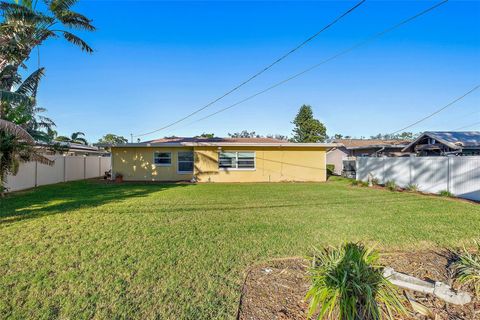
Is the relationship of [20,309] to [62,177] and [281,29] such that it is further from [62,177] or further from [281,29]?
[62,177]

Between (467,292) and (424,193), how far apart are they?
11.6m

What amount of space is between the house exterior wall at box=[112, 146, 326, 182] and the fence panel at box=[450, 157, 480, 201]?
8.58m

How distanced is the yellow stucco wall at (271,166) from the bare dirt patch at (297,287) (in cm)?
1453

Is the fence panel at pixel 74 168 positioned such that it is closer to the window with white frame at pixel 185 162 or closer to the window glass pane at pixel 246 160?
the window with white frame at pixel 185 162

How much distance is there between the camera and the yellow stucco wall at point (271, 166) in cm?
1872

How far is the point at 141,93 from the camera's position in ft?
69.1

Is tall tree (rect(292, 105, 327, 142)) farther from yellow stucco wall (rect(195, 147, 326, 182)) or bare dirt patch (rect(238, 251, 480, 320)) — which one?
bare dirt patch (rect(238, 251, 480, 320))

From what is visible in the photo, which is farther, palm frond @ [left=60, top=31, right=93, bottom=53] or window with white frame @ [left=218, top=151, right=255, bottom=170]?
window with white frame @ [left=218, top=151, right=255, bottom=170]

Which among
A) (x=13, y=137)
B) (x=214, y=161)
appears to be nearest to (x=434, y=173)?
(x=214, y=161)

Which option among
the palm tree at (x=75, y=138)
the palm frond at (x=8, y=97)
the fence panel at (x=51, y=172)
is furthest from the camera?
the palm tree at (x=75, y=138)

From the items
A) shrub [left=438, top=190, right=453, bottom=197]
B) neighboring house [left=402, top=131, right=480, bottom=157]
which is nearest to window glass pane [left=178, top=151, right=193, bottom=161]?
shrub [left=438, top=190, right=453, bottom=197]

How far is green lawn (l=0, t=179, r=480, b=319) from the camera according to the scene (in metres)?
3.17

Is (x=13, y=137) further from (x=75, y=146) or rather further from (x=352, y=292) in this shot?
(x=75, y=146)

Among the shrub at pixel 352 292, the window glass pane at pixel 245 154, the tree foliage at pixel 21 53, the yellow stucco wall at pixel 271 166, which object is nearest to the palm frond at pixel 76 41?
the tree foliage at pixel 21 53
